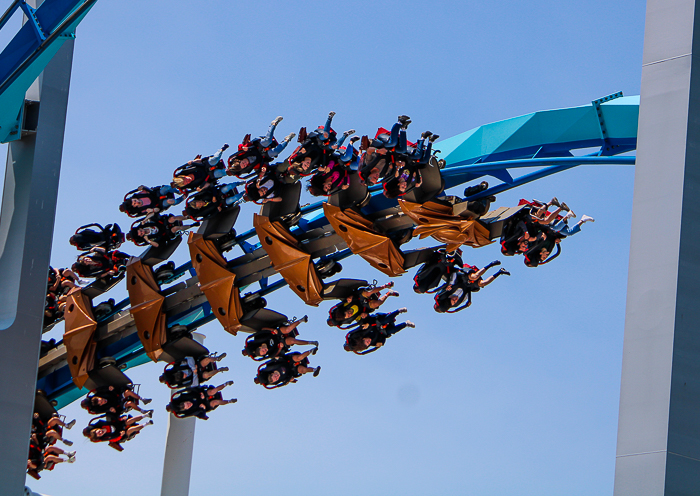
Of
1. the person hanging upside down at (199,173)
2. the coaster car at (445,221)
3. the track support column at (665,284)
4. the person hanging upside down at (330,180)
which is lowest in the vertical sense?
the track support column at (665,284)

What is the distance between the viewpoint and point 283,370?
10867 mm

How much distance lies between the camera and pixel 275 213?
10.5 m

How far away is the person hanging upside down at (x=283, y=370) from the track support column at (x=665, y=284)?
660cm

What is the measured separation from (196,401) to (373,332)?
7.91 feet

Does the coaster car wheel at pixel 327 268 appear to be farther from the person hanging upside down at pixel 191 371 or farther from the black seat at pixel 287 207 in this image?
the person hanging upside down at pixel 191 371

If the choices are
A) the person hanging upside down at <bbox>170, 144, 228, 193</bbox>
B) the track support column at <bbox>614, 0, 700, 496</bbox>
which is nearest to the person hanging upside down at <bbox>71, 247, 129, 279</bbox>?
the person hanging upside down at <bbox>170, 144, 228, 193</bbox>

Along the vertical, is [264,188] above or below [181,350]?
above

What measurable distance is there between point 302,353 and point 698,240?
6856 millimetres

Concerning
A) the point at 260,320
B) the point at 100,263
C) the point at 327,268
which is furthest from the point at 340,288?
the point at 100,263

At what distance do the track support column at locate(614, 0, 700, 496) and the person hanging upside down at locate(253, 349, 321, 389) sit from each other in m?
6.60

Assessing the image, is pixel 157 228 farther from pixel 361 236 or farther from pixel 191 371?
pixel 361 236

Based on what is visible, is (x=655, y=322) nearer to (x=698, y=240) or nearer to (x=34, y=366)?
(x=698, y=240)

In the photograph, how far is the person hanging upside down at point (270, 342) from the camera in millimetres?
10805

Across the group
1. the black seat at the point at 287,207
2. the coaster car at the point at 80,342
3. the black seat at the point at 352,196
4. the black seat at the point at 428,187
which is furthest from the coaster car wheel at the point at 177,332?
the black seat at the point at 428,187
